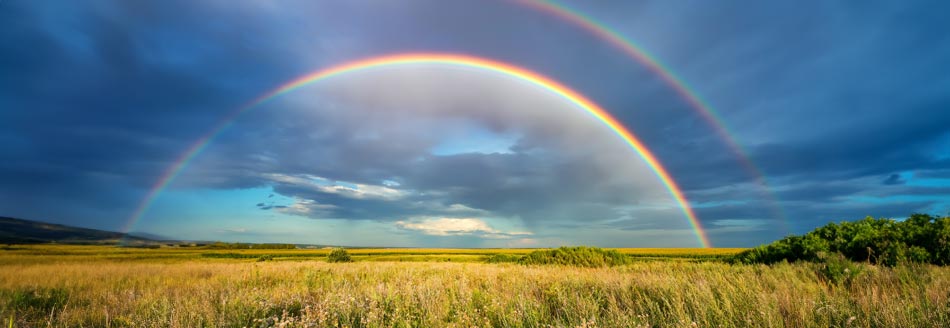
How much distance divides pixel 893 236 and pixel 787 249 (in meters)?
3.35

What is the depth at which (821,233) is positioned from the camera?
1791cm

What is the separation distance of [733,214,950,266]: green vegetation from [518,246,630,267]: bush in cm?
823

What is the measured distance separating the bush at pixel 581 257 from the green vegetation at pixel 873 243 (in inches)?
324

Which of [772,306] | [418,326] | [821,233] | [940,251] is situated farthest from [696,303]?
[821,233]

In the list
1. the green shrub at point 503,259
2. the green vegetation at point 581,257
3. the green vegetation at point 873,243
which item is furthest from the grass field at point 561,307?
the green shrub at point 503,259

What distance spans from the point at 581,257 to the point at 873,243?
13943mm

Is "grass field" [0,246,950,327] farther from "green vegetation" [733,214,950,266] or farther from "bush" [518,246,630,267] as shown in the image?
"bush" [518,246,630,267]

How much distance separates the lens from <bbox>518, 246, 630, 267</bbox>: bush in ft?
81.1

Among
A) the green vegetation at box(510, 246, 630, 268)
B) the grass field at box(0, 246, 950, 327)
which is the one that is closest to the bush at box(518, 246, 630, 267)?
the green vegetation at box(510, 246, 630, 268)

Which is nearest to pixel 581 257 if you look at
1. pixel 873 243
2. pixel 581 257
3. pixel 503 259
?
pixel 581 257

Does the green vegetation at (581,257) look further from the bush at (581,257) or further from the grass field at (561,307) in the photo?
the grass field at (561,307)

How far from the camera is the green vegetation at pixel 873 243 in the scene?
41.7 ft

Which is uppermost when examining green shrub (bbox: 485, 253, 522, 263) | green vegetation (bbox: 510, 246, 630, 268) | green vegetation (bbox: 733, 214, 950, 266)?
green vegetation (bbox: 733, 214, 950, 266)

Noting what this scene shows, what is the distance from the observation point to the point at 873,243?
1404 centimetres
